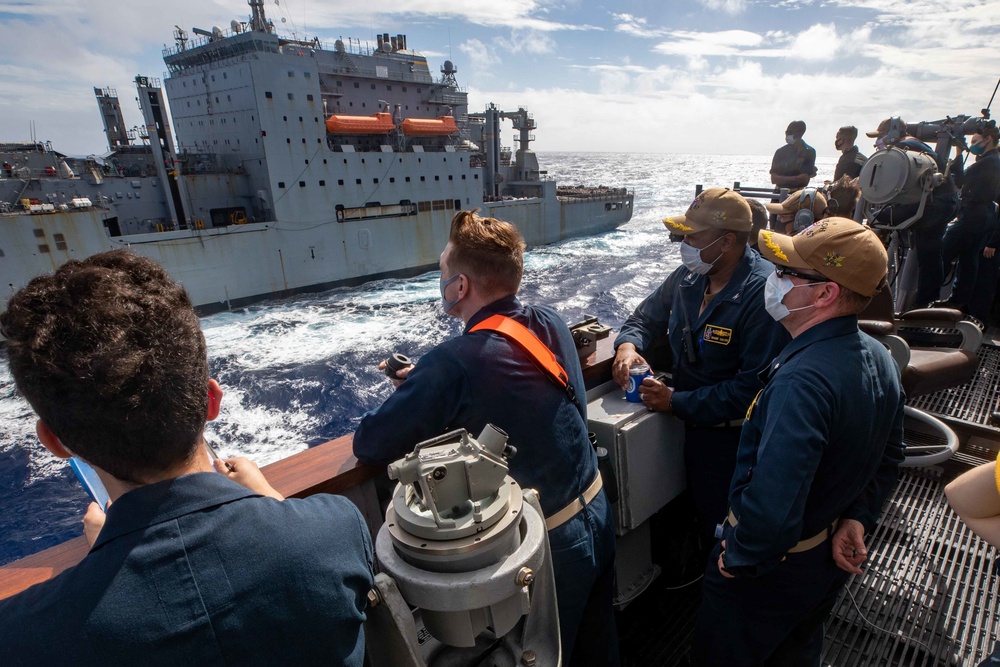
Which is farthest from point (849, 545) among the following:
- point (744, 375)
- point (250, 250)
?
point (250, 250)

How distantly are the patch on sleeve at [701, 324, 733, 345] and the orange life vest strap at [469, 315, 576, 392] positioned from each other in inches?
45.1

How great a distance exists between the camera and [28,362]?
90 cm

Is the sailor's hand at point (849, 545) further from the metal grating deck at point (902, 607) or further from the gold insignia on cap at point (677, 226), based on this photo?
the gold insignia on cap at point (677, 226)

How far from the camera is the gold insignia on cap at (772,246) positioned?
1.91 m

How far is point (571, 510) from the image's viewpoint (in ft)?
A: 6.14

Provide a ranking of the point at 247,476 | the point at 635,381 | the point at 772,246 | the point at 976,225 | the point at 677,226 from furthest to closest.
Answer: the point at 976,225 < the point at 677,226 < the point at 635,381 < the point at 772,246 < the point at 247,476

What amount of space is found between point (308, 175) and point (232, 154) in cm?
422

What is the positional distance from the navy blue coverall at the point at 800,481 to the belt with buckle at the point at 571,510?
52cm

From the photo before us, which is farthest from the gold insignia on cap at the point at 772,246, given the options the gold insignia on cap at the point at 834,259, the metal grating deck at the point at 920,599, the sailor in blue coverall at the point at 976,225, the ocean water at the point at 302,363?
the ocean water at the point at 302,363

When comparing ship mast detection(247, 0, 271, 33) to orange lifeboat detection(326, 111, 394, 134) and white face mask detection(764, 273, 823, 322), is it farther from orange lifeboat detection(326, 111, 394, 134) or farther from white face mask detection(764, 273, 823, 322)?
white face mask detection(764, 273, 823, 322)

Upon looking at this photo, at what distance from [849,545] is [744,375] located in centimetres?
82

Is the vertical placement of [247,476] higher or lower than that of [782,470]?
higher

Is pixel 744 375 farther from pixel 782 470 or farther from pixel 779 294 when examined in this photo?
pixel 782 470

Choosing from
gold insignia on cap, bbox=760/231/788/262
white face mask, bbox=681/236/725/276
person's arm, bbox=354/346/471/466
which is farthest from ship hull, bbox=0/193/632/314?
gold insignia on cap, bbox=760/231/788/262
